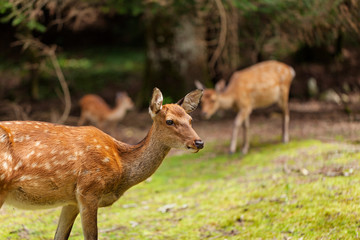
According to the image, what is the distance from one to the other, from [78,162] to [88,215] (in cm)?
47

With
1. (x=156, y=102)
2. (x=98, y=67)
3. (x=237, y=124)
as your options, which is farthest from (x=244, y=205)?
(x=98, y=67)

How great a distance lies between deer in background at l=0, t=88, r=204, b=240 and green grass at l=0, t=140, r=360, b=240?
1155mm

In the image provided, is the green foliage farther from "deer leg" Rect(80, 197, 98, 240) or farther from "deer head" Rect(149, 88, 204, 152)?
"deer leg" Rect(80, 197, 98, 240)

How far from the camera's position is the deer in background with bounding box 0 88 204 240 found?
12.6 ft

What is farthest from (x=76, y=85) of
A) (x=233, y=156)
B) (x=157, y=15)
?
(x=233, y=156)

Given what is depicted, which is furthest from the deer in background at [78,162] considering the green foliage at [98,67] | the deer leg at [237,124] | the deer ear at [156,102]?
the green foliage at [98,67]

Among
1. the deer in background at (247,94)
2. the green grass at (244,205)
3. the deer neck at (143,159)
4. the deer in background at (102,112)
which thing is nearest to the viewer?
the deer neck at (143,159)

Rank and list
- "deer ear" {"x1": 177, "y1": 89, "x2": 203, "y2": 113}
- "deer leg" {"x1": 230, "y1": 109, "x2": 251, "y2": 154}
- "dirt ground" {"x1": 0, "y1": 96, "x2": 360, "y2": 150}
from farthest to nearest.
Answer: "dirt ground" {"x1": 0, "y1": 96, "x2": 360, "y2": 150} < "deer leg" {"x1": 230, "y1": 109, "x2": 251, "y2": 154} < "deer ear" {"x1": 177, "y1": 89, "x2": 203, "y2": 113}

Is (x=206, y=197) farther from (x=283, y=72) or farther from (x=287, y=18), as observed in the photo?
(x=287, y=18)

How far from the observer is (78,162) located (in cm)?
404

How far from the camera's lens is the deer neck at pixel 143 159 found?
4.37m

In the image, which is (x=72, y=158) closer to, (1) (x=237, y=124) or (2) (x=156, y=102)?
(2) (x=156, y=102)

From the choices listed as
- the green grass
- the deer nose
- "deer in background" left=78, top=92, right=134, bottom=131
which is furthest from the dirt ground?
the deer nose

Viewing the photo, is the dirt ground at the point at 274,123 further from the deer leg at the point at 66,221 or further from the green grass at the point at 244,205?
the deer leg at the point at 66,221
